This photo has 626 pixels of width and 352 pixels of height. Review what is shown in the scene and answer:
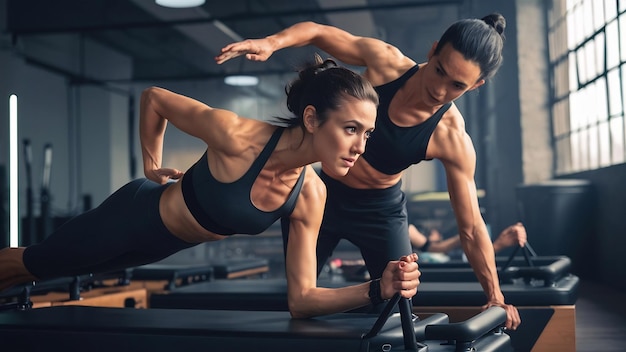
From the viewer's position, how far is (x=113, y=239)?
80.2 inches

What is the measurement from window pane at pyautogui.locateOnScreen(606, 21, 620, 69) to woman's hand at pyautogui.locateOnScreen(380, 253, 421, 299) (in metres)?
4.51

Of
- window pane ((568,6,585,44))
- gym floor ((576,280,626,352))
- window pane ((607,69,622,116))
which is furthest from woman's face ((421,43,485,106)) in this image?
window pane ((568,6,585,44))

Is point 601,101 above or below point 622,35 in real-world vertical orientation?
below

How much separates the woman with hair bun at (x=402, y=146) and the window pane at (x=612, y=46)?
3625 mm

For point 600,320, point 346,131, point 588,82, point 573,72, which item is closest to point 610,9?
point 588,82

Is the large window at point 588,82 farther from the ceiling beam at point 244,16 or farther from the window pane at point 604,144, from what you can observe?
the ceiling beam at point 244,16

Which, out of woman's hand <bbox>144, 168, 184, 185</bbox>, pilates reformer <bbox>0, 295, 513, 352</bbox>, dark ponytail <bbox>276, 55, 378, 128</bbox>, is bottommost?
pilates reformer <bbox>0, 295, 513, 352</bbox>

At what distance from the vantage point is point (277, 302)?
3.07 meters

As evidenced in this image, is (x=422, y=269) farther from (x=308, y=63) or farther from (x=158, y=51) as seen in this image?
(x=158, y=51)

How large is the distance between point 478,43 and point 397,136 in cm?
45

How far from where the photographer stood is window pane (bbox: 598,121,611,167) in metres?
5.80

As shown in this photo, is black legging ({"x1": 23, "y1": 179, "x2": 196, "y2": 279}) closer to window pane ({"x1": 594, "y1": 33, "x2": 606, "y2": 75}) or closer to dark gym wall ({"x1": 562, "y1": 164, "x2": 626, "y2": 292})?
dark gym wall ({"x1": 562, "y1": 164, "x2": 626, "y2": 292})

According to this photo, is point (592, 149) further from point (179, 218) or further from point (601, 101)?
point (179, 218)

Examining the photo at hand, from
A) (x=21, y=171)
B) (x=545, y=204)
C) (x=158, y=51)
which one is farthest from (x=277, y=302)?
(x=158, y=51)
